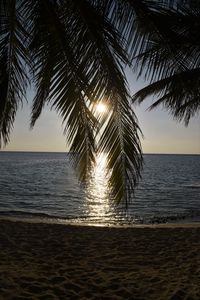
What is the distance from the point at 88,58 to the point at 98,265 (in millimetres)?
5043

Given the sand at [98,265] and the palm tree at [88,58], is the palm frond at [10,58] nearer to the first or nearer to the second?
the palm tree at [88,58]

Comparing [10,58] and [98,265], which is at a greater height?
[10,58]

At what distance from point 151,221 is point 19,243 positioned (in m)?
13.1

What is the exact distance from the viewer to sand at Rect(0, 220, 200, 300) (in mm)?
5926

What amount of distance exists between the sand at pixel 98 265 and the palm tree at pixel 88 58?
2.38m

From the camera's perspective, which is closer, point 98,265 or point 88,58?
point 88,58

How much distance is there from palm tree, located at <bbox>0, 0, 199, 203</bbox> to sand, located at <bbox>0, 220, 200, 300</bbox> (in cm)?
238

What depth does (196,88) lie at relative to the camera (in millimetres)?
7816

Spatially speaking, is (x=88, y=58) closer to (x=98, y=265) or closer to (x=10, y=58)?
(x=10, y=58)

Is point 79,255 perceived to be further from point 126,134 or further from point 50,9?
point 50,9

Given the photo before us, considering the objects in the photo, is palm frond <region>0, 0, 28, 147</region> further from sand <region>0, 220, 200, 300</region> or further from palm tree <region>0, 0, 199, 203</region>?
sand <region>0, 220, 200, 300</region>

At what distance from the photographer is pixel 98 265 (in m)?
7.93

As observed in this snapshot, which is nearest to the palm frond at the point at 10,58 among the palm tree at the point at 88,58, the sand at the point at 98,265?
the palm tree at the point at 88,58

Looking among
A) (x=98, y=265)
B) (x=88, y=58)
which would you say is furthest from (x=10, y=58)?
(x=98, y=265)
